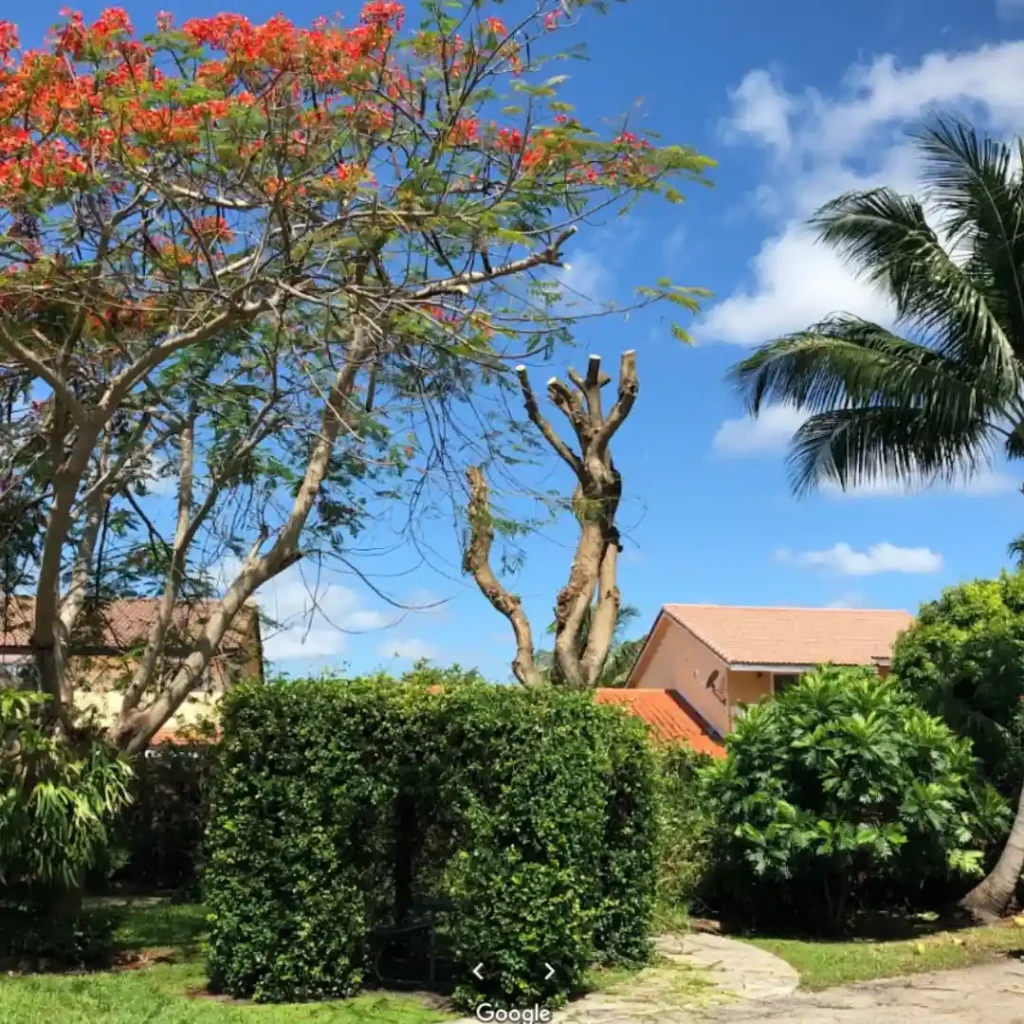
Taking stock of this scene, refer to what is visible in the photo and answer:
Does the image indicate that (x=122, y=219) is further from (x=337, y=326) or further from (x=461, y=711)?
(x=461, y=711)

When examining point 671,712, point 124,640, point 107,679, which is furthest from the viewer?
point 671,712

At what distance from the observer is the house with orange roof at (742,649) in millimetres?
23703

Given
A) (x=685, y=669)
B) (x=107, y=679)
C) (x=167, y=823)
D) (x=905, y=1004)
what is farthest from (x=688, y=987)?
(x=685, y=669)

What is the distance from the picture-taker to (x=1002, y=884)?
12734mm

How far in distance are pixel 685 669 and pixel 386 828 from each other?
61.1 feet

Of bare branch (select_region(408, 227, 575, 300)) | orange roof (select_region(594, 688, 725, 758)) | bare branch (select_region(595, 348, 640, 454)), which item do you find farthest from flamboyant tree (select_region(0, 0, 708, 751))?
orange roof (select_region(594, 688, 725, 758))

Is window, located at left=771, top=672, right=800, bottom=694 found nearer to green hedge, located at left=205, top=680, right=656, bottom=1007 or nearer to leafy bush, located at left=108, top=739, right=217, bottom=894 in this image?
leafy bush, located at left=108, top=739, right=217, bottom=894

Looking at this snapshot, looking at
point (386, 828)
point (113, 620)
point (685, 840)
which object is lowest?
point (685, 840)

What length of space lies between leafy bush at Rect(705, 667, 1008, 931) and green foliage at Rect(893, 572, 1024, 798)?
116 cm

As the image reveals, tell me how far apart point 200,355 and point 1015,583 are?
11.0 m

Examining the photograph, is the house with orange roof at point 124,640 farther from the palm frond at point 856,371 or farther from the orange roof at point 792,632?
the orange roof at point 792,632

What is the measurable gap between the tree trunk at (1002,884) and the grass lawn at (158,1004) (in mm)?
7319

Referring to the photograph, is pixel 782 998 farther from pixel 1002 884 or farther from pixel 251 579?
pixel 251 579

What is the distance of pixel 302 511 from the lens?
35.5 ft
